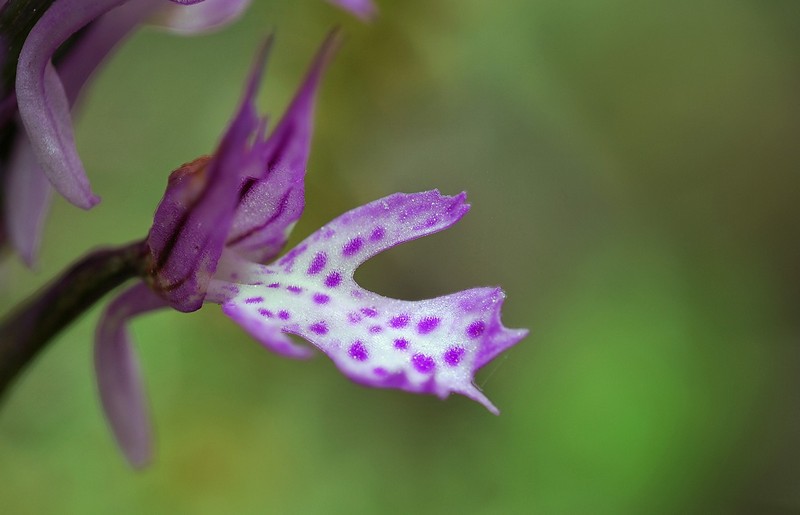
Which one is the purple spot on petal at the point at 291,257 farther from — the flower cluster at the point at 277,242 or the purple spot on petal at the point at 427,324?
the purple spot on petal at the point at 427,324

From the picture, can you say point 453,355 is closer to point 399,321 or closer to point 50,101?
point 399,321

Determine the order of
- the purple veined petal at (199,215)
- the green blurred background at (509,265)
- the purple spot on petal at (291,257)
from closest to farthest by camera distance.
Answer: the purple veined petal at (199,215) < the purple spot on petal at (291,257) < the green blurred background at (509,265)

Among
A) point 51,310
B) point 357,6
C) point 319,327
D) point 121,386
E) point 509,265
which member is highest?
point 357,6

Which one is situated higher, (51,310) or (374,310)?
(374,310)

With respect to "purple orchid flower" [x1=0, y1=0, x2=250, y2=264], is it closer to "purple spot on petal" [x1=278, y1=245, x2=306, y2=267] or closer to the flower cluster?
the flower cluster

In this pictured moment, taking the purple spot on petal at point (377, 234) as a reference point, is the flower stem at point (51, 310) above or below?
below

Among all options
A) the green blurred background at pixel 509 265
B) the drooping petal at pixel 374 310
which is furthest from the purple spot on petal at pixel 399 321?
the green blurred background at pixel 509 265

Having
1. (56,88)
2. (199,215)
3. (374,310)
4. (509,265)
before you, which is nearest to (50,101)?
(56,88)

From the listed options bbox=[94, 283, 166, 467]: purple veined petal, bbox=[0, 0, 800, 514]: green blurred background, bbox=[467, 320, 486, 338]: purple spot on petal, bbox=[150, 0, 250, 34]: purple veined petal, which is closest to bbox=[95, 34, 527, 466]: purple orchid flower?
bbox=[467, 320, 486, 338]: purple spot on petal
